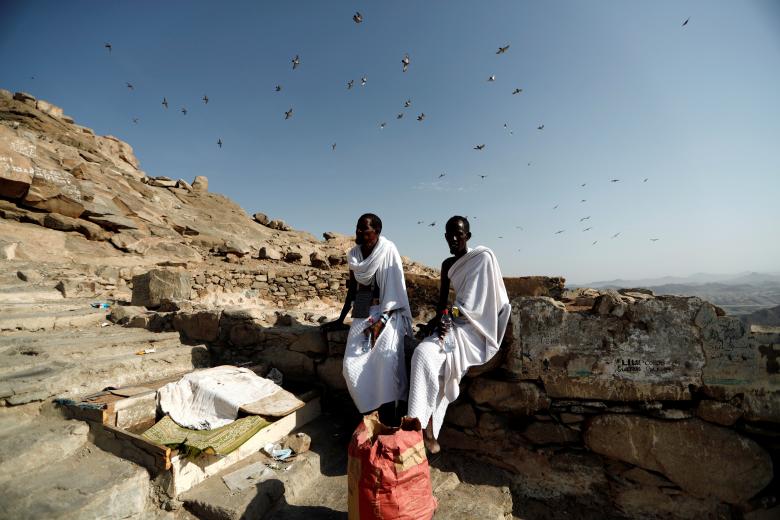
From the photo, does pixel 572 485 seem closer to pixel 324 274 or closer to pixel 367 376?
pixel 367 376

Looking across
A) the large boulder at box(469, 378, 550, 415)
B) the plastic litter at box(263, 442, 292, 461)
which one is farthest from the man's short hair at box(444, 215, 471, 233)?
the plastic litter at box(263, 442, 292, 461)

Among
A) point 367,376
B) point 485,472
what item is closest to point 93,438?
point 367,376

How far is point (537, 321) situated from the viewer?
273 cm

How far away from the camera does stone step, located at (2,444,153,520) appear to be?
1941mm

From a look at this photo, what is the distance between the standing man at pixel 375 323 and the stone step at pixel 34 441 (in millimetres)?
2066

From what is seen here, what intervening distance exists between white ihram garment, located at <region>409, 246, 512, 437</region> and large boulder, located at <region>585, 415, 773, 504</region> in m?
1.04

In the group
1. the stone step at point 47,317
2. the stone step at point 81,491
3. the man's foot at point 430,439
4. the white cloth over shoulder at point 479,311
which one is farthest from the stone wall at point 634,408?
the stone step at point 47,317

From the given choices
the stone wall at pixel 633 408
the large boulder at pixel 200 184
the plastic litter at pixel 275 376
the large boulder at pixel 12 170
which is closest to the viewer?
the stone wall at pixel 633 408

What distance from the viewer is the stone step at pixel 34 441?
2.22 m

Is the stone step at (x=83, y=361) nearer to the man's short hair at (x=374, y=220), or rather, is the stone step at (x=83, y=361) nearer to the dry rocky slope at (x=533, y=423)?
the dry rocky slope at (x=533, y=423)

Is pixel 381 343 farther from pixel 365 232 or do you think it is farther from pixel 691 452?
pixel 691 452

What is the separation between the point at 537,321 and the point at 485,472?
1309mm

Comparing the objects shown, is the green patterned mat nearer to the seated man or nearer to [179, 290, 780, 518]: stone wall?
the seated man

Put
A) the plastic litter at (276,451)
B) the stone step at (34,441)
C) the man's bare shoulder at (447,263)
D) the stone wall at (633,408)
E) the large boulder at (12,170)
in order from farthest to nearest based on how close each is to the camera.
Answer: the large boulder at (12,170) < the man's bare shoulder at (447,263) < the plastic litter at (276,451) < the stone wall at (633,408) < the stone step at (34,441)
